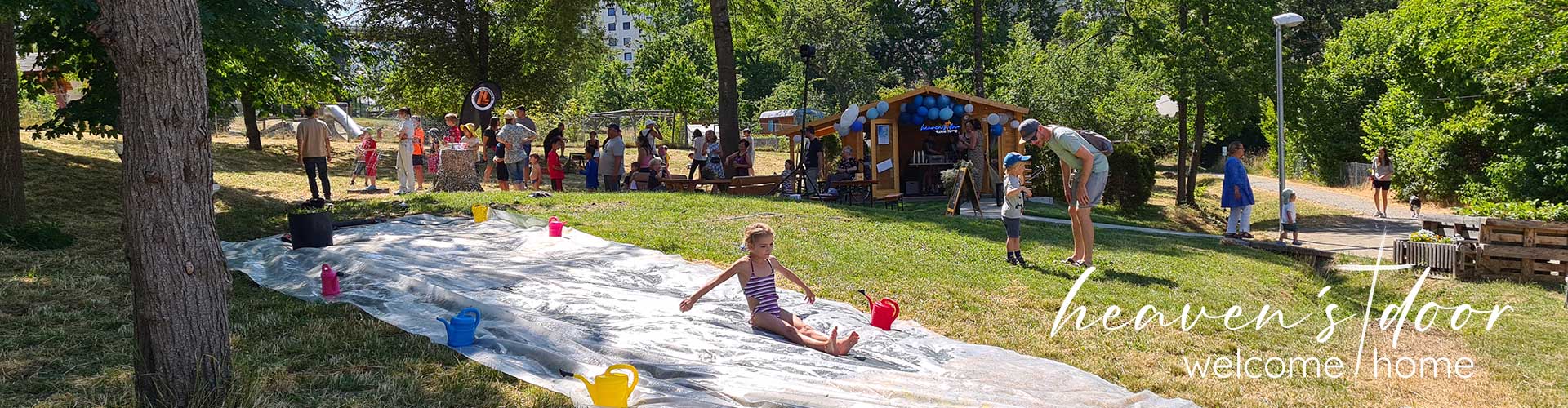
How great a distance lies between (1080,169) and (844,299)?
10.3ft

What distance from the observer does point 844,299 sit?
8.49 metres

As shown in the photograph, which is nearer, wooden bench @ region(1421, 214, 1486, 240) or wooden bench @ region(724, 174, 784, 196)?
wooden bench @ region(1421, 214, 1486, 240)

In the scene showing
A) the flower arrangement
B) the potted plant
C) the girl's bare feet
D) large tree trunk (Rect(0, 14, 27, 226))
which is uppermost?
large tree trunk (Rect(0, 14, 27, 226))

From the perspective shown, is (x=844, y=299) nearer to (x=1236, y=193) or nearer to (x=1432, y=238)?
(x=1432, y=238)

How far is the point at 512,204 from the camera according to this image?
563 inches

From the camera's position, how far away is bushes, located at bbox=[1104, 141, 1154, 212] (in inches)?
874

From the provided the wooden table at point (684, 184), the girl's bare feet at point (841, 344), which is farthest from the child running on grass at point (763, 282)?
the wooden table at point (684, 184)

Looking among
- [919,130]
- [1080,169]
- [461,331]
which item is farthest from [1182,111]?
[461,331]

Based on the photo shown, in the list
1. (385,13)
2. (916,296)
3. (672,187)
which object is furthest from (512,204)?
(385,13)

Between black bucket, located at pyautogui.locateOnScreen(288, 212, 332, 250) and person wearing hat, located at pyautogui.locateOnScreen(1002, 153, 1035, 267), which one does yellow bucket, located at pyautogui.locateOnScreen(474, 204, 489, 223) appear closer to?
black bucket, located at pyautogui.locateOnScreen(288, 212, 332, 250)

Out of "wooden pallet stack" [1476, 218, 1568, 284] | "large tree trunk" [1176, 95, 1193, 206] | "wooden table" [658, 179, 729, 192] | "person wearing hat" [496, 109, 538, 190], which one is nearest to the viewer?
"wooden pallet stack" [1476, 218, 1568, 284]

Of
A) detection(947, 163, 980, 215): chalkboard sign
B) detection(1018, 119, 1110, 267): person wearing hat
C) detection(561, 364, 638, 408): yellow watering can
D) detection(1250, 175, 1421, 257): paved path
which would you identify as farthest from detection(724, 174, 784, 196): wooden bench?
detection(561, 364, 638, 408): yellow watering can

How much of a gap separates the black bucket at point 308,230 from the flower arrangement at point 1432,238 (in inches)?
500

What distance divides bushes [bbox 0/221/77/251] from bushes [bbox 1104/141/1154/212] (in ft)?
59.2
